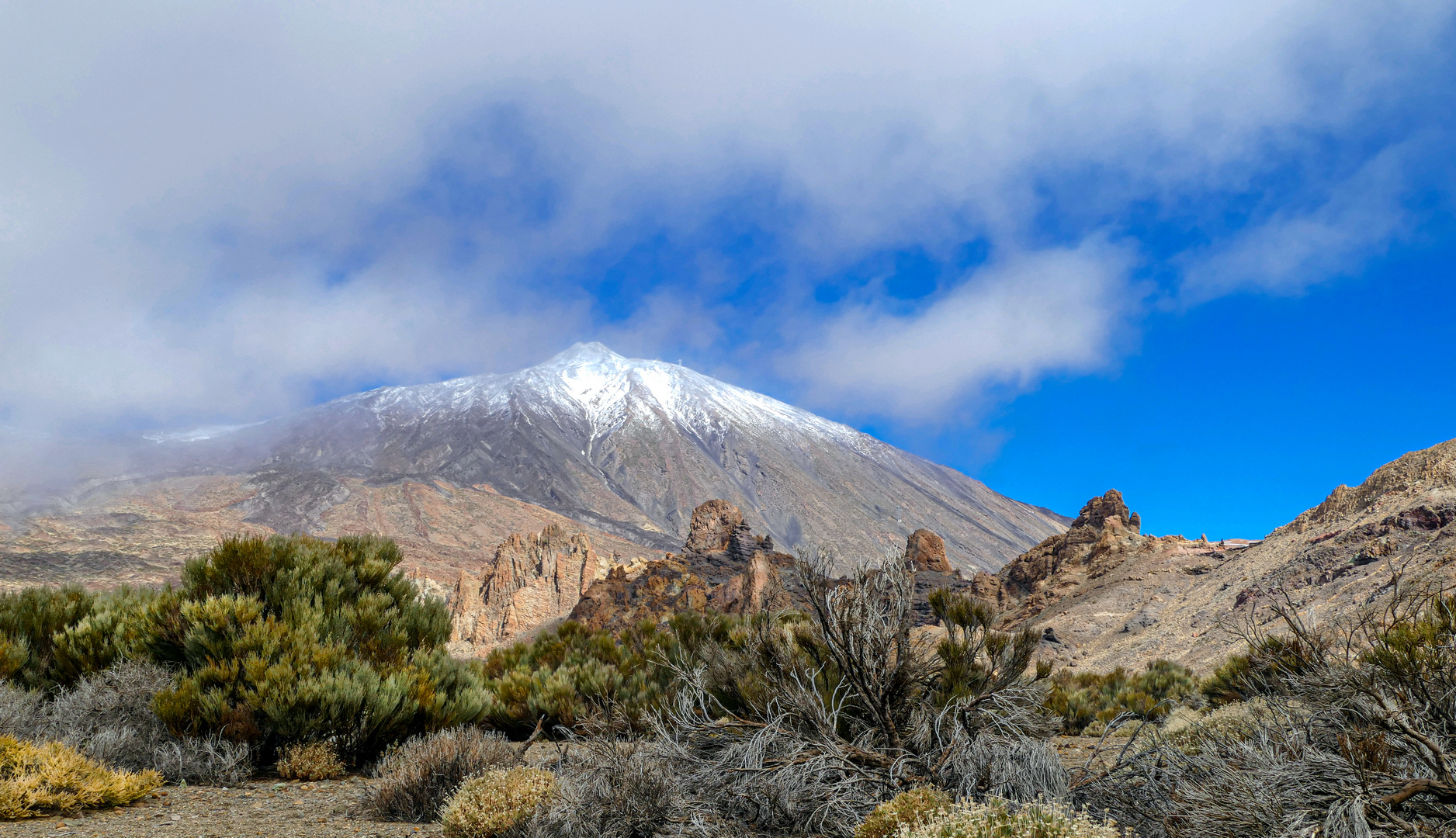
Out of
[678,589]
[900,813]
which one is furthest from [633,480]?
[900,813]

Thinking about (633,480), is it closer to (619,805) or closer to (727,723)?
(727,723)

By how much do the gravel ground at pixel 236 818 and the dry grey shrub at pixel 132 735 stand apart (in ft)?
0.46

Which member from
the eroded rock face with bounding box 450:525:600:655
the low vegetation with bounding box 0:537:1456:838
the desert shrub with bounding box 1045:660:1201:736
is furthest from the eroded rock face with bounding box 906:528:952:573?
the low vegetation with bounding box 0:537:1456:838

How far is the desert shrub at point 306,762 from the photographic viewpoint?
18.7 feet

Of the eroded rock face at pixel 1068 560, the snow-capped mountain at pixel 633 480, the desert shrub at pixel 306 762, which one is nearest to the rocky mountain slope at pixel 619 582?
the eroded rock face at pixel 1068 560

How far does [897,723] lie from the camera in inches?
202

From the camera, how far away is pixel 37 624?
7.20 meters

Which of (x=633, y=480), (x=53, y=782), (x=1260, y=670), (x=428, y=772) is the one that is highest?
(x=633, y=480)

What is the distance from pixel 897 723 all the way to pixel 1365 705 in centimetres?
257

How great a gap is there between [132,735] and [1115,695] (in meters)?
12.9

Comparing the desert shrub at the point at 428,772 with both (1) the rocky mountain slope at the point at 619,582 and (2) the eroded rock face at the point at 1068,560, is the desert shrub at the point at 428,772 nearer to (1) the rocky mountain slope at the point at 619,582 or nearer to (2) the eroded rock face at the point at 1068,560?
(1) the rocky mountain slope at the point at 619,582

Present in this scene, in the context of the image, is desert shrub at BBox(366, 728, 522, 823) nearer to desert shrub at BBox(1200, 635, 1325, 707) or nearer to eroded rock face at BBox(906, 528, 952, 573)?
desert shrub at BBox(1200, 635, 1325, 707)

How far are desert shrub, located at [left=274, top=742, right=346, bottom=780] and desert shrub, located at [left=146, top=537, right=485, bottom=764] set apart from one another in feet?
0.39

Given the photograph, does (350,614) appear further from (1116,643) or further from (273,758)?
(1116,643)
